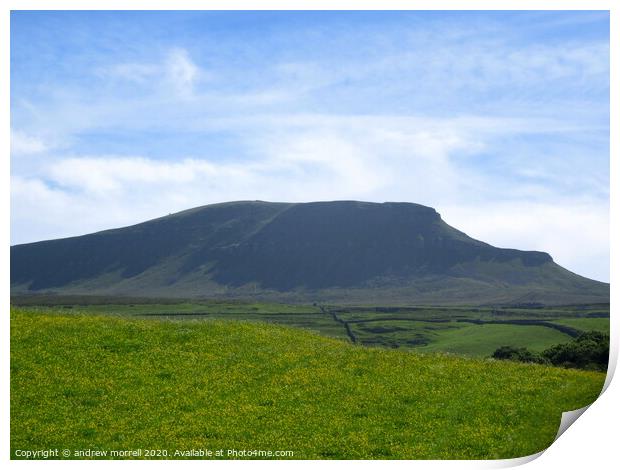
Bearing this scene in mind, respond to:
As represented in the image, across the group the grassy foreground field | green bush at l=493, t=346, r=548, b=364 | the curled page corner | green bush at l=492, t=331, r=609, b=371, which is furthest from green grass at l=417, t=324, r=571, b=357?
the curled page corner

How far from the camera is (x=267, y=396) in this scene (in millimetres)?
33125

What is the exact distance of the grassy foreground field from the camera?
91.0 ft

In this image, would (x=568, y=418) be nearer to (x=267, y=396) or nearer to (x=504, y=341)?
(x=267, y=396)

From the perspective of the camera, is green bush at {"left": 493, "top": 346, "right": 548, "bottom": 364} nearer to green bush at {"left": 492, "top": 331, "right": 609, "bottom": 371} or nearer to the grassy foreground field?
green bush at {"left": 492, "top": 331, "right": 609, "bottom": 371}

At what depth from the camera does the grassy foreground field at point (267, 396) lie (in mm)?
27734

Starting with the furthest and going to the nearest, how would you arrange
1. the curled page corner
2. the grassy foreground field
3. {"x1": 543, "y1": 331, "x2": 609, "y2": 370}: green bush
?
{"x1": 543, "y1": 331, "x2": 609, "y2": 370}: green bush
the curled page corner
the grassy foreground field

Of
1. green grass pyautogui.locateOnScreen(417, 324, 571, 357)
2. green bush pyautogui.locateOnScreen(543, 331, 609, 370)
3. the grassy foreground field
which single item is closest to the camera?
the grassy foreground field

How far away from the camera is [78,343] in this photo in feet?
136

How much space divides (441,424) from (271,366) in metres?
12.6

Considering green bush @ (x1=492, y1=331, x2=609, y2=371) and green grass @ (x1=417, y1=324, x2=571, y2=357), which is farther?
green grass @ (x1=417, y1=324, x2=571, y2=357)

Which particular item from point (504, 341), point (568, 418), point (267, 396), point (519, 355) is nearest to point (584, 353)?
point (519, 355)
